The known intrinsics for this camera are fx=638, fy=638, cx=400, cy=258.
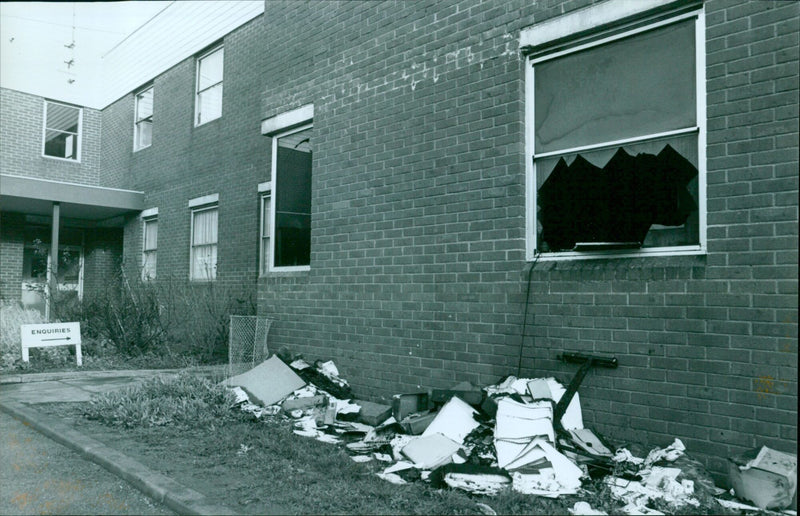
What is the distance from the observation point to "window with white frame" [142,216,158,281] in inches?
622

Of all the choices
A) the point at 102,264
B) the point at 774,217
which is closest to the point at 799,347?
the point at 774,217

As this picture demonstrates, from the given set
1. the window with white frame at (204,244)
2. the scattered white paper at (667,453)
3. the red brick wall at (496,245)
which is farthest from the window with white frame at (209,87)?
the scattered white paper at (667,453)

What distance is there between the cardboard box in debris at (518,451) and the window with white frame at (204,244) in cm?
749

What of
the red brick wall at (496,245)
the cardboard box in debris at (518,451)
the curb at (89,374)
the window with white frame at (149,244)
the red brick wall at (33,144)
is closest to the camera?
the cardboard box in debris at (518,451)

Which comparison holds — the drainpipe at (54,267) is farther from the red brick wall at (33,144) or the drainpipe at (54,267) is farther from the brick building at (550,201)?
the brick building at (550,201)

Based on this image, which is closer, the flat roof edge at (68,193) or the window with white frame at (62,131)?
the flat roof edge at (68,193)

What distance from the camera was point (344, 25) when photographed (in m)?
7.94

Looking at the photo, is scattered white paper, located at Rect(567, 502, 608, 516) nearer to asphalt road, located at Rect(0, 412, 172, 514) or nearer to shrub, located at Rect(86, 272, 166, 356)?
asphalt road, located at Rect(0, 412, 172, 514)

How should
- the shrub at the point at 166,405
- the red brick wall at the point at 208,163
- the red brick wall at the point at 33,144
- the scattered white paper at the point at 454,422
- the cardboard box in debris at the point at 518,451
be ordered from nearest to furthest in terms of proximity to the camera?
the cardboard box in debris at the point at 518,451
the scattered white paper at the point at 454,422
the shrub at the point at 166,405
the red brick wall at the point at 208,163
the red brick wall at the point at 33,144

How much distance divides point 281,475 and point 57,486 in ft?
5.46

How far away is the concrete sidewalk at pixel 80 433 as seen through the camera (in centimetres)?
430

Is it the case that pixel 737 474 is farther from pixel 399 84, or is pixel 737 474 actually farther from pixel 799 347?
pixel 399 84

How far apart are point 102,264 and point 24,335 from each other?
9118mm

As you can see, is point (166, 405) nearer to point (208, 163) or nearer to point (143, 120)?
point (208, 163)
